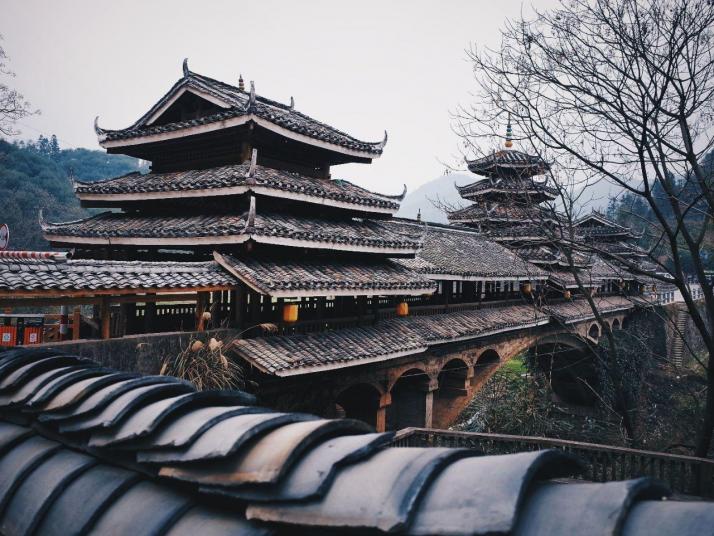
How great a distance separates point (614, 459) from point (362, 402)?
7519 millimetres

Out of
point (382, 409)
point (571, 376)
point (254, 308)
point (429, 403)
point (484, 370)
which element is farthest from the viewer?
point (571, 376)

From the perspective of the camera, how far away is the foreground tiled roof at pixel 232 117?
35.7ft

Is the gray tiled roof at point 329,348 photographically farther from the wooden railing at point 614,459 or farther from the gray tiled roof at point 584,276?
the gray tiled roof at point 584,276

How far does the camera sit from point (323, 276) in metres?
10.8

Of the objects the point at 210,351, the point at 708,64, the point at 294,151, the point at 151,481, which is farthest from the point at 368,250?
the point at 151,481

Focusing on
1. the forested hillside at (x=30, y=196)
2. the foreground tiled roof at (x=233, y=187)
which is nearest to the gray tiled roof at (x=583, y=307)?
the foreground tiled roof at (x=233, y=187)

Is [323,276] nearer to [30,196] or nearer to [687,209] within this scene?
[687,209]

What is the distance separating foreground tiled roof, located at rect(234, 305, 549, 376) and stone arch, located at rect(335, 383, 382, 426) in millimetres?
1747

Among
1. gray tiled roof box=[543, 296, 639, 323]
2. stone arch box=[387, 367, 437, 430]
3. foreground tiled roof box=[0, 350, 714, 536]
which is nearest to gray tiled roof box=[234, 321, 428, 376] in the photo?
stone arch box=[387, 367, 437, 430]

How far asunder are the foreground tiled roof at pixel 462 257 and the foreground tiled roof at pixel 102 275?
23.3ft

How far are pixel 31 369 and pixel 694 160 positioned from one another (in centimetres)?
796

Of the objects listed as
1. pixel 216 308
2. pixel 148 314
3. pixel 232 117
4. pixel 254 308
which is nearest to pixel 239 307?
pixel 254 308

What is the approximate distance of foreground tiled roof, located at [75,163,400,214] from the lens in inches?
402

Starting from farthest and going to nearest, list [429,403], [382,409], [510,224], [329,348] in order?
1. [510,224]
2. [429,403]
3. [382,409]
4. [329,348]
